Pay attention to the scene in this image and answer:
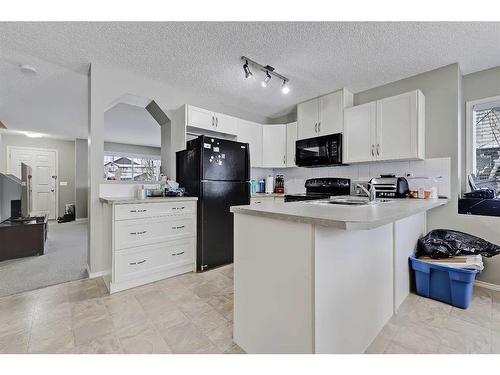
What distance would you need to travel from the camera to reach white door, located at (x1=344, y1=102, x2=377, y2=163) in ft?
9.27

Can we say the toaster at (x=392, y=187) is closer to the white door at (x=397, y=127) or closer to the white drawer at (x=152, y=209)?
the white door at (x=397, y=127)

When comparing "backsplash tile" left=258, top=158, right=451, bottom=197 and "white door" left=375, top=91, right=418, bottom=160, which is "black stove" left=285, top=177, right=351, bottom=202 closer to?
"backsplash tile" left=258, top=158, right=451, bottom=197

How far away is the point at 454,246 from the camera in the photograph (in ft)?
6.75

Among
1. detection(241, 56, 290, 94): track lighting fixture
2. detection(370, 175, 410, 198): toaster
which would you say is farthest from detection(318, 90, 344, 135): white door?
detection(370, 175, 410, 198): toaster

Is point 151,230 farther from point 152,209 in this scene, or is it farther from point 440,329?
point 440,329

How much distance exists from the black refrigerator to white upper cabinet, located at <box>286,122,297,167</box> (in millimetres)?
1092

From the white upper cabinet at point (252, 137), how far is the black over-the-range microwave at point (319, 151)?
2.10 ft

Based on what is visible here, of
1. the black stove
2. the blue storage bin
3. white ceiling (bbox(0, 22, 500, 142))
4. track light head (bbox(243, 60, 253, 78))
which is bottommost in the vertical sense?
the blue storage bin

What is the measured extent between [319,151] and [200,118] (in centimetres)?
174

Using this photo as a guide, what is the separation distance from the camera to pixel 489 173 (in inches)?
99.7

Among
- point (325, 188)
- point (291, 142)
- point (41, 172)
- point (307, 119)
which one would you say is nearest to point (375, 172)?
point (325, 188)

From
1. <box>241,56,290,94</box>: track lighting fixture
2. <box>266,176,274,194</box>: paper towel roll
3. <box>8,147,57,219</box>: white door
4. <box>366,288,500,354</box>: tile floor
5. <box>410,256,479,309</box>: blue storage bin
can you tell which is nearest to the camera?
<box>366,288,500,354</box>: tile floor
